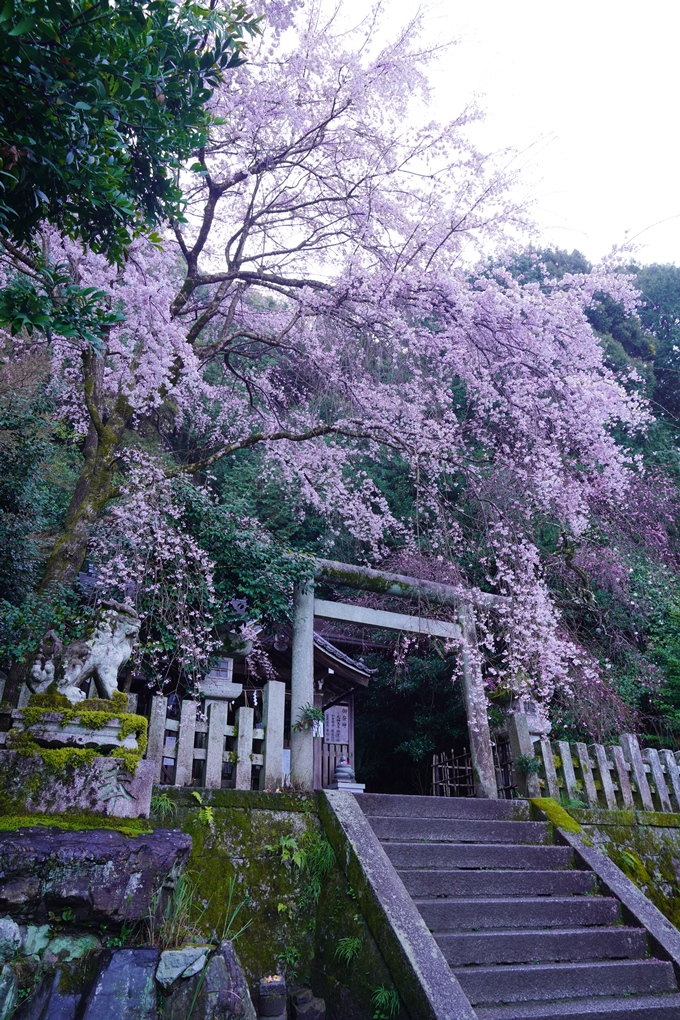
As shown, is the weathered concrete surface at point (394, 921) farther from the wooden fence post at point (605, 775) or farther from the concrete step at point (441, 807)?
the wooden fence post at point (605, 775)

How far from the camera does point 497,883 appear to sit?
Result: 5.17 meters

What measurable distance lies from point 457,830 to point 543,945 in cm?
147

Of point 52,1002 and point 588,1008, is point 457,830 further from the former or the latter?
point 52,1002

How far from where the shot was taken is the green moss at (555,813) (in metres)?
6.29

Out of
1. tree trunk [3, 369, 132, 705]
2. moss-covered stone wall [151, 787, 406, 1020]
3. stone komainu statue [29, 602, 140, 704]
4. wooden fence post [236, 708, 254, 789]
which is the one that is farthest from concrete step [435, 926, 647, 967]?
tree trunk [3, 369, 132, 705]

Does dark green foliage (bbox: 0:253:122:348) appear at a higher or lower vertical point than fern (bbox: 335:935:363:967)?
higher

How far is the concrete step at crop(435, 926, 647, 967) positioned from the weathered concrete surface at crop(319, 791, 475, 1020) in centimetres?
41

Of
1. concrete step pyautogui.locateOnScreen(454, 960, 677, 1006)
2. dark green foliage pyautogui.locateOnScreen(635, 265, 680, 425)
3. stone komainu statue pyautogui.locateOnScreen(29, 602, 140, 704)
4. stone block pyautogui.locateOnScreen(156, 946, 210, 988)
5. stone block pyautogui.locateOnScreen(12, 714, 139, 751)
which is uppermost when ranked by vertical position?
dark green foliage pyautogui.locateOnScreen(635, 265, 680, 425)

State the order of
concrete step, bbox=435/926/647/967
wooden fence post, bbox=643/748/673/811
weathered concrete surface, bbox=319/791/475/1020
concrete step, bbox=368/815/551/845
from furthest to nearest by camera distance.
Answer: wooden fence post, bbox=643/748/673/811 → concrete step, bbox=368/815/551/845 → concrete step, bbox=435/926/647/967 → weathered concrete surface, bbox=319/791/475/1020

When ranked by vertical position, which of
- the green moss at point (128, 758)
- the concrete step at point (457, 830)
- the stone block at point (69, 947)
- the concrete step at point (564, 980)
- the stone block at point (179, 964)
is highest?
the green moss at point (128, 758)

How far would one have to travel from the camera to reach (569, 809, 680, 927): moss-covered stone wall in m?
6.35

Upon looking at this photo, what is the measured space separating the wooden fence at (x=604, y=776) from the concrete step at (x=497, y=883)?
1.45m

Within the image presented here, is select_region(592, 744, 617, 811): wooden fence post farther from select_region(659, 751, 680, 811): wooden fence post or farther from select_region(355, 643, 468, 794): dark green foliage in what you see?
select_region(355, 643, 468, 794): dark green foliage

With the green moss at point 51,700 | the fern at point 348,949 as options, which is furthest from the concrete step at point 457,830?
the green moss at point 51,700
